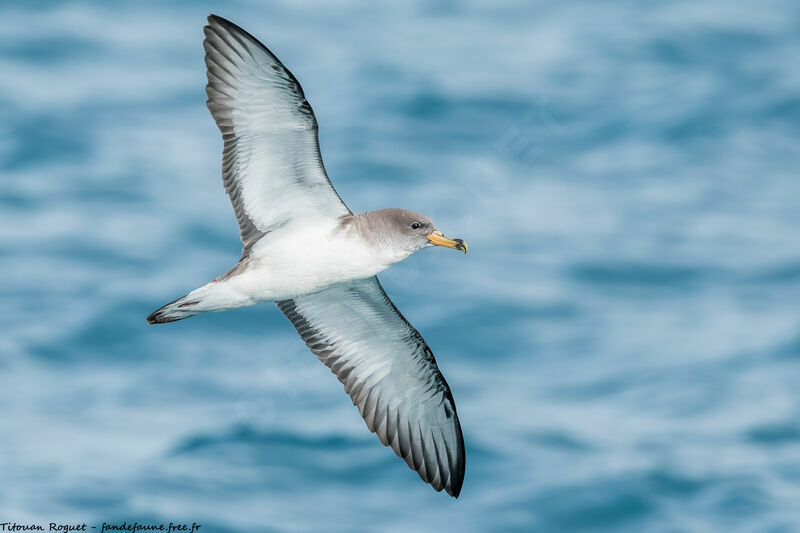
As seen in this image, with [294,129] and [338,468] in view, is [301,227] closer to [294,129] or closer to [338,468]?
[294,129]

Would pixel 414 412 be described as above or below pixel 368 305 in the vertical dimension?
below

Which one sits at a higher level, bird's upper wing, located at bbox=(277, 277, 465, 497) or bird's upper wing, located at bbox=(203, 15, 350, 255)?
bird's upper wing, located at bbox=(203, 15, 350, 255)

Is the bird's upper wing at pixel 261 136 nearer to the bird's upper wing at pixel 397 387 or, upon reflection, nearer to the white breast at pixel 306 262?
the white breast at pixel 306 262

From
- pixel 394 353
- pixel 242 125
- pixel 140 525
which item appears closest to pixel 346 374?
pixel 394 353

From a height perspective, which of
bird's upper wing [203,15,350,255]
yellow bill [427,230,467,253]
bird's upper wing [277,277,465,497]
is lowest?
bird's upper wing [277,277,465,497]

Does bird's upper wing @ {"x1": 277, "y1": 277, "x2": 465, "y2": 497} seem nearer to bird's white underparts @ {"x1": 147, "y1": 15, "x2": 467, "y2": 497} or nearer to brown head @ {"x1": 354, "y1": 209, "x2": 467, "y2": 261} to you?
bird's white underparts @ {"x1": 147, "y1": 15, "x2": 467, "y2": 497}

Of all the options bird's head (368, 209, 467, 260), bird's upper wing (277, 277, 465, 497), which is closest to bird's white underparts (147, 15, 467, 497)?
bird's head (368, 209, 467, 260)

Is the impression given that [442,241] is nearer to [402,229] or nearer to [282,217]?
[402,229]

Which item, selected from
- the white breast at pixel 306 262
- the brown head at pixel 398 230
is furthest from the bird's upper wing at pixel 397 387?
the brown head at pixel 398 230
